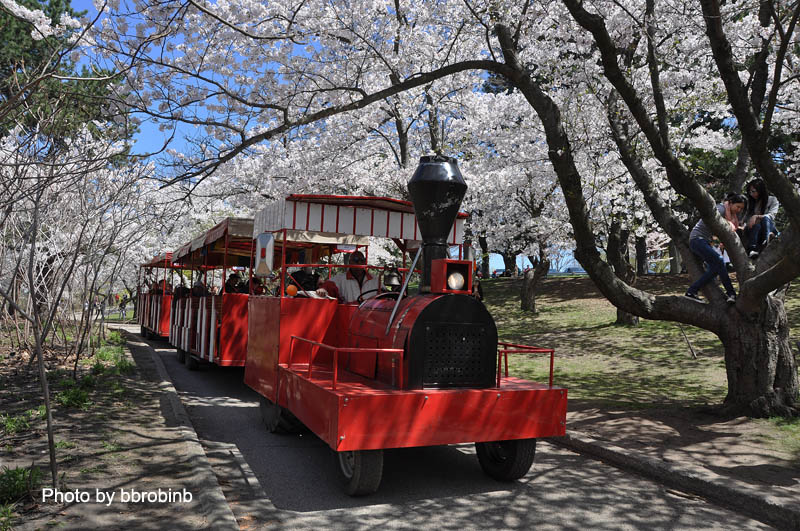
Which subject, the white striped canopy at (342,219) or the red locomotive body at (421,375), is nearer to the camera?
the red locomotive body at (421,375)

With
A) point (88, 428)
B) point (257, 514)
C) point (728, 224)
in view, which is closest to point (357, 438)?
point (257, 514)

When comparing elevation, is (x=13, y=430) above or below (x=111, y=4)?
below

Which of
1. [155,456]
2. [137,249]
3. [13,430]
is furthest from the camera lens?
[137,249]

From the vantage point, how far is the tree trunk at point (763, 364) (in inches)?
274

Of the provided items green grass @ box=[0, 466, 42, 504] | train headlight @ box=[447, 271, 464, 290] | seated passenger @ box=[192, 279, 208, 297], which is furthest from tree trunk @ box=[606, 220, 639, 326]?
green grass @ box=[0, 466, 42, 504]

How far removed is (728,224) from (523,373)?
186 inches

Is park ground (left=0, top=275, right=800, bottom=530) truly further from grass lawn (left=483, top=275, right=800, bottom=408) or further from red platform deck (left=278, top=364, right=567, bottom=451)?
red platform deck (left=278, top=364, right=567, bottom=451)

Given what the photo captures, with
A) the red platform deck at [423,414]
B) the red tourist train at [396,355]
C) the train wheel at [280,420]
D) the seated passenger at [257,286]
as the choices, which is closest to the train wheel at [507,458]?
the red tourist train at [396,355]

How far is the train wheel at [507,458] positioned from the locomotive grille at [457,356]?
62 centimetres

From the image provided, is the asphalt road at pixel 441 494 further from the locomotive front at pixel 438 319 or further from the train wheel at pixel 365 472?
the locomotive front at pixel 438 319

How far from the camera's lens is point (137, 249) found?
28469 millimetres

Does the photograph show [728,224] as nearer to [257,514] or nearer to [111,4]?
[257,514]

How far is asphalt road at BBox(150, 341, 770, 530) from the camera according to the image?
14.7ft

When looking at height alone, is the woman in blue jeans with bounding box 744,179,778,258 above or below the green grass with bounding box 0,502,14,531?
above
